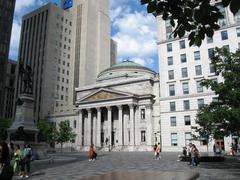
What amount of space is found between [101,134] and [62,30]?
63635 millimetres

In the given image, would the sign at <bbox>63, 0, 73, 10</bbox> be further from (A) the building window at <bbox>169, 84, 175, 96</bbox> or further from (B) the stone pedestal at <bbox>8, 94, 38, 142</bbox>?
(B) the stone pedestal at <bbox>8, 94, 38, 142</bbox>

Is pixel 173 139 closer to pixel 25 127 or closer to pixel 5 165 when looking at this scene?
pixel 25 127

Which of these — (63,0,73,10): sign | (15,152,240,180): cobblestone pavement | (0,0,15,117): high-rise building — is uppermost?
(63,0,73,10): sign

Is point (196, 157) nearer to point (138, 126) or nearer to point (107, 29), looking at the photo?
point (138, 126)

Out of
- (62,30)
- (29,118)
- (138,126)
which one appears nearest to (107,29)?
(62,30)

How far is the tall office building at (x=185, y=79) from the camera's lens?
187 feet

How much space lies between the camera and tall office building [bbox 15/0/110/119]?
111m

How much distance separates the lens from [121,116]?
73938 millimetres

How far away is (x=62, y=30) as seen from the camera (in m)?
122

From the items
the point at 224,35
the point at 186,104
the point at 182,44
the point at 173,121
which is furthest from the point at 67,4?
the point at 173,121

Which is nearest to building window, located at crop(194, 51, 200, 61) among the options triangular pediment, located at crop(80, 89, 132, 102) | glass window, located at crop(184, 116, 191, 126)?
glass window, located at crop(184, 116, 191, 126)

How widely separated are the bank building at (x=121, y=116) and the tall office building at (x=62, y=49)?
95.8 feet

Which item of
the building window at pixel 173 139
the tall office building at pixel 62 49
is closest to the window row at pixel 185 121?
the building window at pixel 173 139

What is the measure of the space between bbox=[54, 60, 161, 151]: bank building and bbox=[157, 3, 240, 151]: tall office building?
9.84 m
